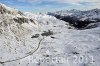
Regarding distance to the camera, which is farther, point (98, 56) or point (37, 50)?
point (37, 50)

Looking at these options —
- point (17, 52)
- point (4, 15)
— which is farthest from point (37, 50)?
point (4, 15)

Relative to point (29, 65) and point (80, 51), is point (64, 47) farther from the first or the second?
point (29, 65)

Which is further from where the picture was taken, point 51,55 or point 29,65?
point 51,55

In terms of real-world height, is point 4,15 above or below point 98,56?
above

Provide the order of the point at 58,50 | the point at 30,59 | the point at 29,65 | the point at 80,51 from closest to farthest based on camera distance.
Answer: the point at 29,65 < the point at 30,59 < the point at 80,51 < the point at 58,50

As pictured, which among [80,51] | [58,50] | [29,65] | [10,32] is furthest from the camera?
[10,32]

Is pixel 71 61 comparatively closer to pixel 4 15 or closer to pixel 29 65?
pixel 29 65

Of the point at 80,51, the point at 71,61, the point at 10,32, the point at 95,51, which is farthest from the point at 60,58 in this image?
the point at 10,32

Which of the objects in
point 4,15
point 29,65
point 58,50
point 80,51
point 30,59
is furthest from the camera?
point 4,15

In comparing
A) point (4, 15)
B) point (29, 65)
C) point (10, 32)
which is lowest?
point (29, 65)
